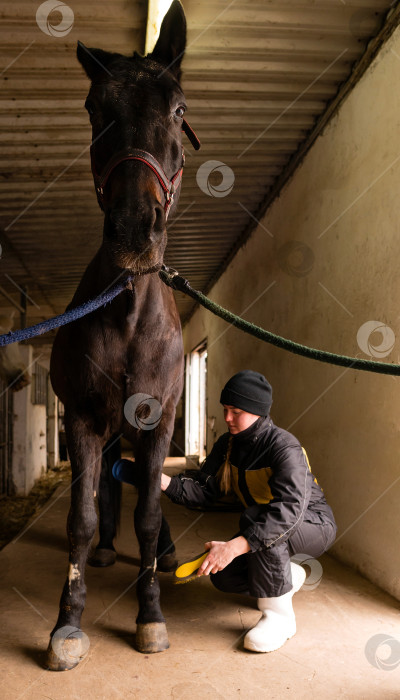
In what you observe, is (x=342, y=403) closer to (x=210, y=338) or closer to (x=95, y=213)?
(x=95, y=213)

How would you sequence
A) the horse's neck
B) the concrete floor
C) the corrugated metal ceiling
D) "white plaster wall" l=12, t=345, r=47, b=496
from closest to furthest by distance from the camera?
1. the concrete floor
2. the horse's neck
3. the corrugated metal ceiling
4. "white plaster wall" l=12, t=345, r=47, b=496

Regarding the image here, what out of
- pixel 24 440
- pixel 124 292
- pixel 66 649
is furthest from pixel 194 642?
pixel 24 440

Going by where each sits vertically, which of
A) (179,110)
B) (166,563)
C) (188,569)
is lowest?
(166,563)

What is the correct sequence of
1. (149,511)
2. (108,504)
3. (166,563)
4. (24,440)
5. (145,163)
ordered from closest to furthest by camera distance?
(145,163), (149,511), (166,563), (108,504), (24,440)

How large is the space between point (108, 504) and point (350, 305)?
5.48 feet

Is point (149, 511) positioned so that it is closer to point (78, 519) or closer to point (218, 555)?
point (78, 519)

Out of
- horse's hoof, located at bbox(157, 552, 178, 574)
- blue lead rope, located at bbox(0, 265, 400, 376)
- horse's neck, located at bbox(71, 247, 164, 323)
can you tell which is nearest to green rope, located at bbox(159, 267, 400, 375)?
blue lead rope, located at bbox(0, 265, 400, 376)

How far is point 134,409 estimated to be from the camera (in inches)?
70.7

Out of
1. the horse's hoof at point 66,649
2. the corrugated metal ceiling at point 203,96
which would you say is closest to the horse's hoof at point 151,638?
the horse's hoof at point 66,649

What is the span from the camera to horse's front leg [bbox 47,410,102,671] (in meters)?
1.69

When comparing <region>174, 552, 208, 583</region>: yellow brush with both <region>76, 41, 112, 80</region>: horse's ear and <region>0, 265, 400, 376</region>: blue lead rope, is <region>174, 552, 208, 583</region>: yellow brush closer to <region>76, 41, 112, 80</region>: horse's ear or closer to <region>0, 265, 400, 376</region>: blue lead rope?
<region>0, 265, 400, 376</region>: blue lead rope

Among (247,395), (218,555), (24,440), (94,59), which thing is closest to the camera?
(218,555)

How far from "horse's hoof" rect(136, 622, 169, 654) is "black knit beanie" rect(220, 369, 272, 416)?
2.64ft

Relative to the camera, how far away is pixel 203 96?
10.6 feet
